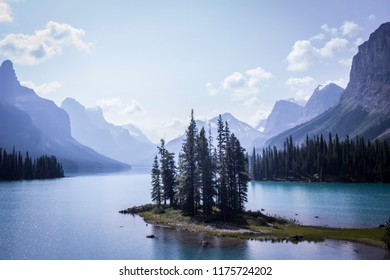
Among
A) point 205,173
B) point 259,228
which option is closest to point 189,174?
point 205,173

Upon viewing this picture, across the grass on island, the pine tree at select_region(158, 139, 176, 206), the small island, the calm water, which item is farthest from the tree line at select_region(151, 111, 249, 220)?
the calm water

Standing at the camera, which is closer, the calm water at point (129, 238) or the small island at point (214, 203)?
the calm water at point (129, 238)

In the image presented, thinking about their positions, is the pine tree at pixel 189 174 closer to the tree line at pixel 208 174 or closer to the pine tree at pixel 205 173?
the tree line at pixel 208 174

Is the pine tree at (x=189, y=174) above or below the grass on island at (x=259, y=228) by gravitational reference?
above

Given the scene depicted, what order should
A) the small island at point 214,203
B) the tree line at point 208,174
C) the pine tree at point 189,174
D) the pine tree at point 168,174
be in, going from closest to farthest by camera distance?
the small island at point 214,203 < the tree line at point 208,174 < the pine tree at point 189,174 < the pine tree at point 168,174

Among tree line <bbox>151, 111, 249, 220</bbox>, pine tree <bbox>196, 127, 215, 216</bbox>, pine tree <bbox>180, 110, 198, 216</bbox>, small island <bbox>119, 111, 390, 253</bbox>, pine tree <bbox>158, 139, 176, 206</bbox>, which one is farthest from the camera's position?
pine tree <bbox>158, 139, 176, 206</bbox>

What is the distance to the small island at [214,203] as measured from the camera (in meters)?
57.6

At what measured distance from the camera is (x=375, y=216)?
74.5m

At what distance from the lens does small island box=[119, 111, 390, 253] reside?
189ft

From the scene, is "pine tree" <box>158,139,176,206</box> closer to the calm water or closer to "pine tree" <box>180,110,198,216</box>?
"pine tree" <box>180,110,198,216</box>

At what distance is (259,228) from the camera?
62.3 metres

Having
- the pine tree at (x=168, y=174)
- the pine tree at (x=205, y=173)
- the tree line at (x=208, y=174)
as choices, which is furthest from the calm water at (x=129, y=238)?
the pine tree at (x=205, y=173)

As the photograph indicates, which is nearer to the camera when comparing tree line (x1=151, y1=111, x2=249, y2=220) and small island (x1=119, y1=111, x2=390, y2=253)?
small island (x1=119, y1=111, x2=390, y2=253)
